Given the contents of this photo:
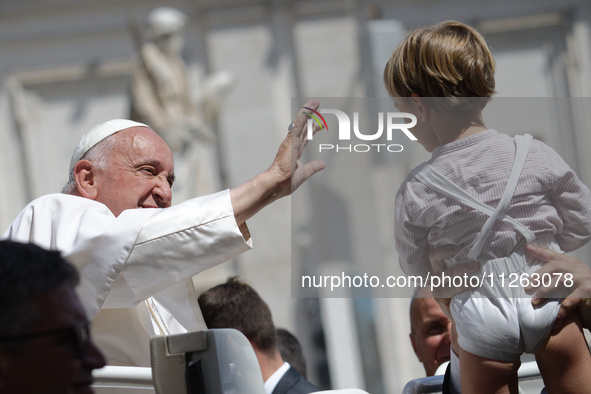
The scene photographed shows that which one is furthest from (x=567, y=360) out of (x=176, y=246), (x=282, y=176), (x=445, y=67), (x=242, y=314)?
(x=242, y=314)

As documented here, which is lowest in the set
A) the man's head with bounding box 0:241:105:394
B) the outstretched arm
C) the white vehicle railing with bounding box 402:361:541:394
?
the white vehicle railing with bounding box 402:361:541:394

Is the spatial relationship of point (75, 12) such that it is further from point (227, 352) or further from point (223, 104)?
point (227, 352)

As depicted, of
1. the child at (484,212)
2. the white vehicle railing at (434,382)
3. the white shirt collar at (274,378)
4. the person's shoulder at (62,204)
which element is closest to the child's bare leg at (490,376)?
the child at (484,212)

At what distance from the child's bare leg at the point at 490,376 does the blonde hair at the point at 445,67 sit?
2.00 ft

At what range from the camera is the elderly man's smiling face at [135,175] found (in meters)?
3.20

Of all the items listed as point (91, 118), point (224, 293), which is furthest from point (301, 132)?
point (91, 118)

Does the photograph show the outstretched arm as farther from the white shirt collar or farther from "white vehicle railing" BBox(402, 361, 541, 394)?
the white shirt collar

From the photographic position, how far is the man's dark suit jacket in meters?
3.59

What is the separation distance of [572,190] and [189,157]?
7.92m

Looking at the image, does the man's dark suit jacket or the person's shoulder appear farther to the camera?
the man's dark suit jacket

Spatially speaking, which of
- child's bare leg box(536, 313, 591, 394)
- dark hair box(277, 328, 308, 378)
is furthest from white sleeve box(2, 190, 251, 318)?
dark hair box(277, 328, 308, 378)

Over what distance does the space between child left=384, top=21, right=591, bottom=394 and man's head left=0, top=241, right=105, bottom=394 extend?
2.78 feet

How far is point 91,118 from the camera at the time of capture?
38.1 ft

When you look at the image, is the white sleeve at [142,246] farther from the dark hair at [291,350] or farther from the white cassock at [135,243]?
the dark hair at [291,350]
